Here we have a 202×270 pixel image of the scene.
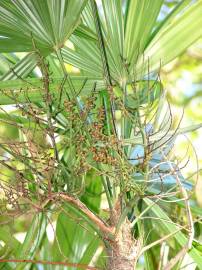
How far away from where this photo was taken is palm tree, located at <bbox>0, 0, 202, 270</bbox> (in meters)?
0.72

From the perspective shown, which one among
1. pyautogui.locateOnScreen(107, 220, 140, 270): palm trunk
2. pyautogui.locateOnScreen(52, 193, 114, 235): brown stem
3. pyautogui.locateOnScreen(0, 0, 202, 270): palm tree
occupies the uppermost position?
pyautogui.locateOnScreen(0, 0, 202, 270): palm tree

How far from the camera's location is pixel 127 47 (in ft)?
3.12

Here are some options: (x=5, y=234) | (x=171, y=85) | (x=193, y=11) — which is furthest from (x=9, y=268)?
(x=171, y=85)

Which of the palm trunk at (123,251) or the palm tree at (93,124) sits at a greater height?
the palm tree at (93,124)

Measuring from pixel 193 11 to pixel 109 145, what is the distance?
1.30 ft

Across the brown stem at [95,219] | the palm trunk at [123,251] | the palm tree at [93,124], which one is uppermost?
the palm tree at [93,124]

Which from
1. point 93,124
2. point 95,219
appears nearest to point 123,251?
point 95,219

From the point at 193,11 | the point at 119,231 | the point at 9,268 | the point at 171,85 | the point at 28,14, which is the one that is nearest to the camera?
the point at 119,231

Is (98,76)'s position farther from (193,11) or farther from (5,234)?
(5,234)

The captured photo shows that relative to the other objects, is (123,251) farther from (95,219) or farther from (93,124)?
(93,124)

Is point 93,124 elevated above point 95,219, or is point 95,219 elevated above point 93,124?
point 93,124

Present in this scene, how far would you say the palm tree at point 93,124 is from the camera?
0.72 metres

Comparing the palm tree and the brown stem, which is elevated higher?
the palm tree

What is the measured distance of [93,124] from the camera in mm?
754
